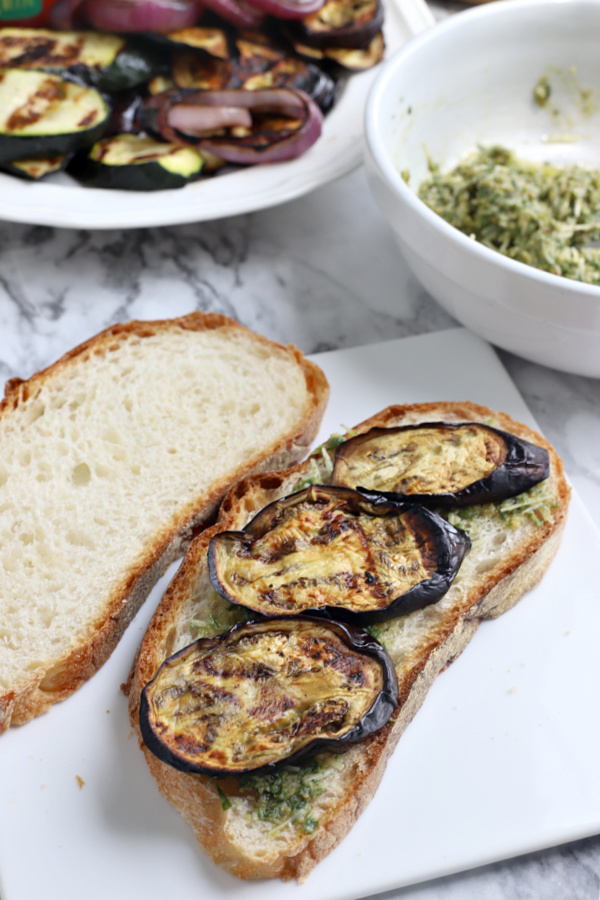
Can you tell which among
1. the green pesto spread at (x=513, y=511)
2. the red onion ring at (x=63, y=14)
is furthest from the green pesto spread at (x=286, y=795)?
the red onion ring at (x=63, y=14)

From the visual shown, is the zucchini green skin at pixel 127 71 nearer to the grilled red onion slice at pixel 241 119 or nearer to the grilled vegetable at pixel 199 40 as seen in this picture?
the grilled vegetable at pixel 199 40

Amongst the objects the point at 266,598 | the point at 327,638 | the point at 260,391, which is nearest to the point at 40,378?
the point at 260,391

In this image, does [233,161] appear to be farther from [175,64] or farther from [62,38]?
[62,38]

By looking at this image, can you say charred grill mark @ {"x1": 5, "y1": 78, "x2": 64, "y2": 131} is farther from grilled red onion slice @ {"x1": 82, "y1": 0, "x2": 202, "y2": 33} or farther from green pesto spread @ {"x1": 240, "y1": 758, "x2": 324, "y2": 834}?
green pesto spread @ {"x1": 240, "y1": 758, "x2": 324, "y2": 834}

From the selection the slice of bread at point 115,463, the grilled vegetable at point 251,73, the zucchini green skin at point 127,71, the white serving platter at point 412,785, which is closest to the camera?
the white serving platter at point 412,785

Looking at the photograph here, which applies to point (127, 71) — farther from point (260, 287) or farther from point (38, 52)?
Answer: point (260, 287)

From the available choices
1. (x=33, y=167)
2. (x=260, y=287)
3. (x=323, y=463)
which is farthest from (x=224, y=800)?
(x=33, y=167)
